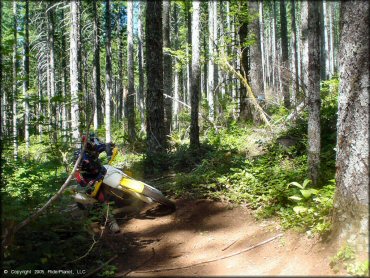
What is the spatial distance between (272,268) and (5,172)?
11.6 ft

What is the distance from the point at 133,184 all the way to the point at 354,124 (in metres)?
A: 3.92

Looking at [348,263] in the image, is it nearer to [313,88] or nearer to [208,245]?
[208,245]

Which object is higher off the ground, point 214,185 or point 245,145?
point 245,145

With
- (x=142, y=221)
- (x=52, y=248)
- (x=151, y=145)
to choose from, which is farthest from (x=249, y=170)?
(x=52, y=248)

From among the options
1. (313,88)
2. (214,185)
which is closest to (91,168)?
(214,185)

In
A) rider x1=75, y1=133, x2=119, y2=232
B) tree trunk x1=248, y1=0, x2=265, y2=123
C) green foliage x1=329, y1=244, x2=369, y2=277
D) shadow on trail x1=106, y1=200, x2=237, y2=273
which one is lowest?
shadow on trail x1=106, y1=200, x2=237, y2=273

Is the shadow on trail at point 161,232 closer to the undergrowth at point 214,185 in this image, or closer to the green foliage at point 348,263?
the undergrowth at point 214,185

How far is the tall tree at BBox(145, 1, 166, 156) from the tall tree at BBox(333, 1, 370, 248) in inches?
245

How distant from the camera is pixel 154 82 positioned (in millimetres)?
9742

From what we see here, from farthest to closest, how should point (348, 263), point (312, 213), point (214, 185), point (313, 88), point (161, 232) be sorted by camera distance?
1. point (214, 185)
2. point (161, 232)
3. point (313, 88)
4. point (312, 213)
5. point (348, 263)

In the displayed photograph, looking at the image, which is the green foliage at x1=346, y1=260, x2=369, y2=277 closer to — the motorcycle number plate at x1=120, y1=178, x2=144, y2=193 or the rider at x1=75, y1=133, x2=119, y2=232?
the motorcycle number plate at x1=120, y1=178, x2=144, y2=193

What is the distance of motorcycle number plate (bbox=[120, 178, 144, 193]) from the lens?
6352 millimetres

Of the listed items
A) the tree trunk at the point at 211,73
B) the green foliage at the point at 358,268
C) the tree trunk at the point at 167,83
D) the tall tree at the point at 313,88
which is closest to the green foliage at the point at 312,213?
the tall tree at the point at 313,88

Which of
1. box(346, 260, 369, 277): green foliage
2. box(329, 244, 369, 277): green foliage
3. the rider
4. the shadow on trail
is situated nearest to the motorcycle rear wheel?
the shadow on trail
